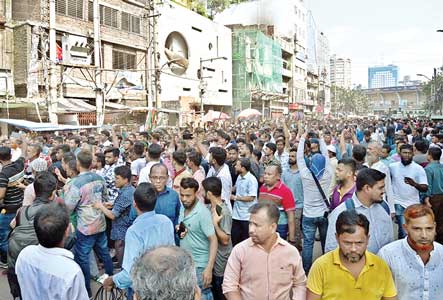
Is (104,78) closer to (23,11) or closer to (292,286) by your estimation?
(23,11)

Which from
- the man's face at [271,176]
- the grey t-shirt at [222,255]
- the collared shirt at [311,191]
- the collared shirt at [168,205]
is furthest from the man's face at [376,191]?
the collared shirt at [168,205]

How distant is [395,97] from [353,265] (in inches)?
5980

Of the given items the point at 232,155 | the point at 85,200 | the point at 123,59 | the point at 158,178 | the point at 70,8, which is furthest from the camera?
the point at 123,59

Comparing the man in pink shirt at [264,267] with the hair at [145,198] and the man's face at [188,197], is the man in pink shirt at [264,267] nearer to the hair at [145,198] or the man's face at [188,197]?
the hair at [145,198]

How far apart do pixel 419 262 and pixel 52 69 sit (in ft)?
70.7

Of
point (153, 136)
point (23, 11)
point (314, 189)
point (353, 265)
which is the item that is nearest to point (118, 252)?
point (314, 189)

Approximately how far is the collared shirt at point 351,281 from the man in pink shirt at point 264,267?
254 millimetres

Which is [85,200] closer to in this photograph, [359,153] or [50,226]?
[50,226]

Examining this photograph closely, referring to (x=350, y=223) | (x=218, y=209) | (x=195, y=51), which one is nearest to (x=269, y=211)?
(x=350, y=223)

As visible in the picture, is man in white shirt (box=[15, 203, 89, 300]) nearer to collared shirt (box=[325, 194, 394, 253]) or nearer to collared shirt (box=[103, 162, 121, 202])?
collared shirt (box=[325, 194, 394, 253])

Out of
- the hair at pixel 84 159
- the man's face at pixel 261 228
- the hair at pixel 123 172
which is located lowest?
the man's face at pixel 261 228

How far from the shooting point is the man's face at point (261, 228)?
312 cm

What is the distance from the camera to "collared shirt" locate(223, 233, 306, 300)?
123 inches

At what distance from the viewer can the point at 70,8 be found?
2536cm
